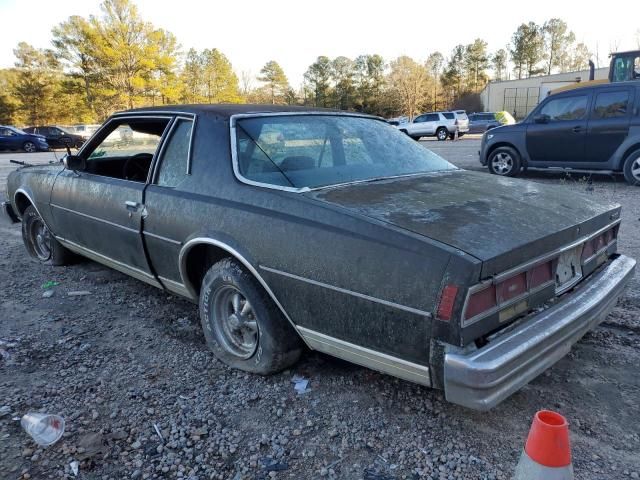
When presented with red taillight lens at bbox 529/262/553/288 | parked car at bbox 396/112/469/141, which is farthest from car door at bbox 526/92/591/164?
parked car at bbox 396/112/469/141

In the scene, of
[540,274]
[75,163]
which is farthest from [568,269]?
[75,163]

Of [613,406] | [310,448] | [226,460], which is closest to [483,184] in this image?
→ [613,406]

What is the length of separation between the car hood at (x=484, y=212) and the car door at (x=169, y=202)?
989 millimetres

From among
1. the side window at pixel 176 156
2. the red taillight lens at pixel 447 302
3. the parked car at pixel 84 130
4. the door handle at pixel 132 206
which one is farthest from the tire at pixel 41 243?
the parked car at pixel 84 130

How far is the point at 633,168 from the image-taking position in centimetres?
830

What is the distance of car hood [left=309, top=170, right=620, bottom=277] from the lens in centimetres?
205

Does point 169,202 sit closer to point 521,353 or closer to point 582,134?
point 521,353

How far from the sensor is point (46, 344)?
3.30 meters

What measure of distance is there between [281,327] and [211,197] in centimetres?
86

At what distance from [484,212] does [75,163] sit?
10.7ft

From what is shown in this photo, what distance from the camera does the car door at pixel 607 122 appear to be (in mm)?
8242

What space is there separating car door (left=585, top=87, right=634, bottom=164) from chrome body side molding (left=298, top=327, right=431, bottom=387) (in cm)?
811

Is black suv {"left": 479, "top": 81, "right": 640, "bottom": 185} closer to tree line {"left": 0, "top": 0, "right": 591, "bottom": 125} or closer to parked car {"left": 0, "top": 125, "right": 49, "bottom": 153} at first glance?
parked car {"left": 0, "top": 125, "right": 49, "bottom": 153}

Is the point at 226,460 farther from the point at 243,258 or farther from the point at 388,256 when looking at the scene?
the point at 388,256
